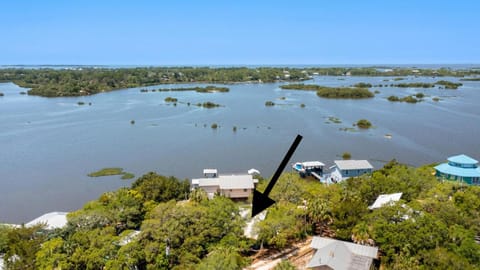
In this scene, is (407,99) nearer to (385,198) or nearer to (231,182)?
(385,198)

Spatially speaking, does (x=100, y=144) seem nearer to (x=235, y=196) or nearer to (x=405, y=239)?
(x=235, y=196)

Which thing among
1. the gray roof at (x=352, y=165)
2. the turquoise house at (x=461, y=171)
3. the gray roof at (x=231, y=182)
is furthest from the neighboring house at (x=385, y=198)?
the gray roof at (x=231, y=182)

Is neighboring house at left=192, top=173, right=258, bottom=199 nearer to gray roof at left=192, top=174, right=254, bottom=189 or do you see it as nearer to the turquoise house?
gray roof at left=192, top=174, right=254, bottom=189

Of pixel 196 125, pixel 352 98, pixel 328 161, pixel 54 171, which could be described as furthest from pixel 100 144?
pixel 352 98

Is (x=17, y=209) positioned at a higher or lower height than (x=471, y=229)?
lower

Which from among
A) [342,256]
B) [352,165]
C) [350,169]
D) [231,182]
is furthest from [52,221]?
[352,165]

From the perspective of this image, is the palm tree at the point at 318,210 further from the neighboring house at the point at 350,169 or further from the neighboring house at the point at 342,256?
the neighboring house at the point at 350,169

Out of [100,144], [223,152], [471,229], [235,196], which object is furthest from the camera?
A: [100,144]
